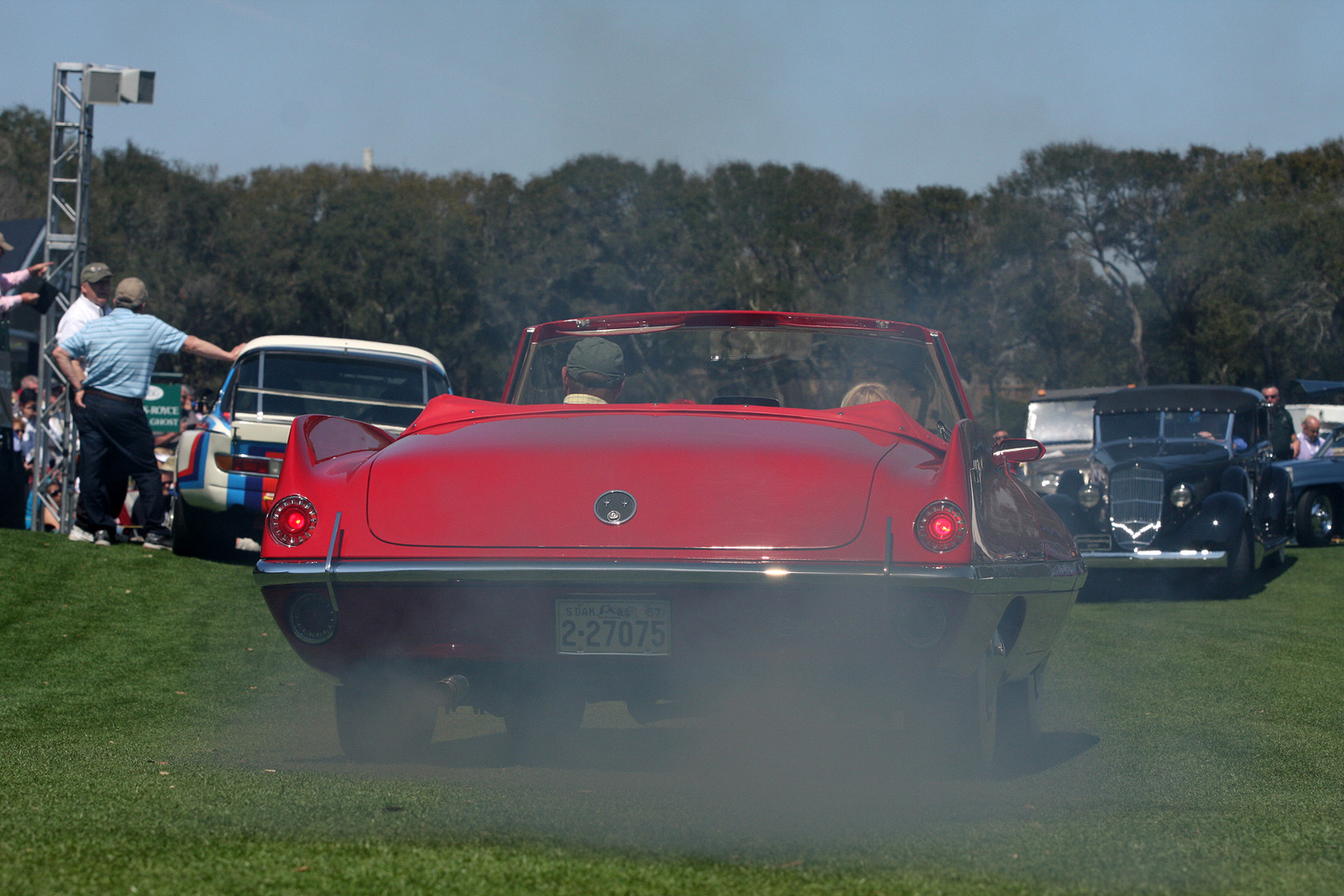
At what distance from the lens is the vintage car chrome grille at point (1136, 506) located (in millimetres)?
12844

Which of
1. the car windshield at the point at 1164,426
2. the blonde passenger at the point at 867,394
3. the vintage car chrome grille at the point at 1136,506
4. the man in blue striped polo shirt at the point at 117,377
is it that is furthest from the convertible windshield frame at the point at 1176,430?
the blonde passenger at the point at 867,394

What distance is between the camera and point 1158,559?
465 inches

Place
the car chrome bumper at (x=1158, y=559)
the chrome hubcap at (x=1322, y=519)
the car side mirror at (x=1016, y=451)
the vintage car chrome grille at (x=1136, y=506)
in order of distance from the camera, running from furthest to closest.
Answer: the chrome hubcap at (x=1322, y=519)
the vintage car chrome grille at (x=1136, y=506)
the car chrome bumper at (x=1158, y=559)
the car side mirror at (x=1016, y=451)

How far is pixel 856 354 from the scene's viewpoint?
17.0 feet

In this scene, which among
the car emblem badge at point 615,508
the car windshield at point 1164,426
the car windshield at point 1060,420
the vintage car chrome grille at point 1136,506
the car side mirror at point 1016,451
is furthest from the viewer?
the car windshield at point 1060,420

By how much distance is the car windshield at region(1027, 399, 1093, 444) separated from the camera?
2167 cm

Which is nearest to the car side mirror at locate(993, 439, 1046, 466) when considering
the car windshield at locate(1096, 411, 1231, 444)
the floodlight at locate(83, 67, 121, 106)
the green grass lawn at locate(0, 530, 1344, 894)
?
the green grass lawn at locate(0, 530, 1344, 894)

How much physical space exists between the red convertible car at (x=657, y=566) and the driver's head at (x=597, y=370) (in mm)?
698

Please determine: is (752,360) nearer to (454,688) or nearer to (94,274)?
(454,688)

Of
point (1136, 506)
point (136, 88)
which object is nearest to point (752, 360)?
point (1136, 506)

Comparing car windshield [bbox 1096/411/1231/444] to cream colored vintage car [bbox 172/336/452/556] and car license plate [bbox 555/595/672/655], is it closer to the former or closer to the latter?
cream colored vintage car [bbox 172/336/452/556]

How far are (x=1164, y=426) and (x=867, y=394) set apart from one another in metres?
10.5

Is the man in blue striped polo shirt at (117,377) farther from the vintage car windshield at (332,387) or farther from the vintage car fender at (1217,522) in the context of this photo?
the vintage car fender at (1217,522)

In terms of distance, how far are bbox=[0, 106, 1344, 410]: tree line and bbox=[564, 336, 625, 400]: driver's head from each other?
43.7m
